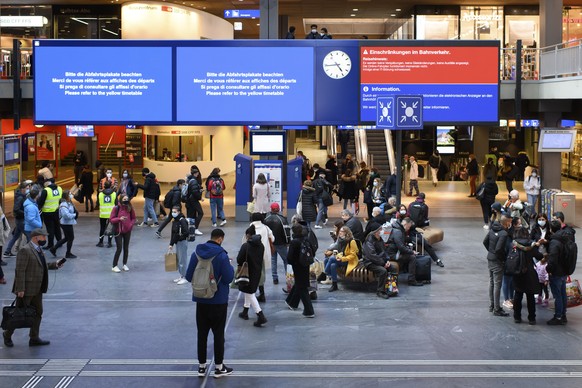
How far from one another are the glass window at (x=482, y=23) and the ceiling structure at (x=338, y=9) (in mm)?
528

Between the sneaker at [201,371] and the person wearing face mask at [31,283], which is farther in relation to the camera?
the person wearing face mask at [31,283]

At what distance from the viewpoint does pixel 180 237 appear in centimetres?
1574

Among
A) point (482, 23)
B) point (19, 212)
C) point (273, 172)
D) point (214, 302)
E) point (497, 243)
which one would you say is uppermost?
point (482, 23)

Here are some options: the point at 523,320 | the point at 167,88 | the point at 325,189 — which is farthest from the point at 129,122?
the point at 523,320

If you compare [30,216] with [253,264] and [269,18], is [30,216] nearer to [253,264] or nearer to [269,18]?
[253,264]

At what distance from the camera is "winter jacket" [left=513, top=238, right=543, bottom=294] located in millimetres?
12883

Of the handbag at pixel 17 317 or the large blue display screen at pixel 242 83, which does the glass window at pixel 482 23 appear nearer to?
the large blue display screen at pixel 242 83

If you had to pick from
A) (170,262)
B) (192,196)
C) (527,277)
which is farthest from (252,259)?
(192,196)

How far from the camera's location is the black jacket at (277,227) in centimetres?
1523

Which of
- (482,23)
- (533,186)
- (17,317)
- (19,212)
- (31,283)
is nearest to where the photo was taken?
(17,317)

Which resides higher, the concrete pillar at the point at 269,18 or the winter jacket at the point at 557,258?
the concrete pillar at the point at 269,18

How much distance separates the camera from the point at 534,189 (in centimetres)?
2450

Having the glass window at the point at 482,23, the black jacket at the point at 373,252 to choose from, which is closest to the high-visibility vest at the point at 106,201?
the black jacket at the point at 373,252

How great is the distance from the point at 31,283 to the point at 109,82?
12334 mm
